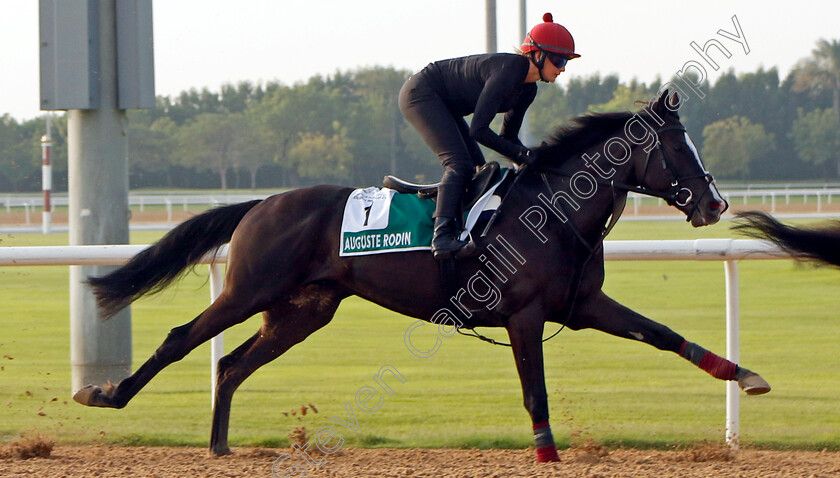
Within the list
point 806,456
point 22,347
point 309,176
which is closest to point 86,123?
point 22,347

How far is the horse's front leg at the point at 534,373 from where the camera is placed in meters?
3.53

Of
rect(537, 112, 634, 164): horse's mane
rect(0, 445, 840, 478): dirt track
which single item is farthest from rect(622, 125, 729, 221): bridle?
rect(0, 445, 840, 478): dirt track

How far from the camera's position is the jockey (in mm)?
3666

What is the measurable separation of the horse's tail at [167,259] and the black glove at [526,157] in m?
1.19

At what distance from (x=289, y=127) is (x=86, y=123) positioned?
10.6 m

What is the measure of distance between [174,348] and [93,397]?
14.9 inches

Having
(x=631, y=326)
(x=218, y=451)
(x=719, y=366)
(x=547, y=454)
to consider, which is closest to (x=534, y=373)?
(x=547, y=454)

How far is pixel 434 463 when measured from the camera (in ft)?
12.4

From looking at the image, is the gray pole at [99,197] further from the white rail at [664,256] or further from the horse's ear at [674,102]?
the horse's ear at [674,102]

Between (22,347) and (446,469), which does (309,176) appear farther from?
(446,469)

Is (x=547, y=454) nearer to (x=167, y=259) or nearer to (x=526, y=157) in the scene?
(x=526, y=157)

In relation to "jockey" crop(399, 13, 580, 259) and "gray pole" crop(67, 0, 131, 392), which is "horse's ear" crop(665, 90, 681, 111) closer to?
"jockey" crop(399, 13, 580, 259)

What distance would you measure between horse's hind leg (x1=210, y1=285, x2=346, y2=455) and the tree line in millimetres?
8946

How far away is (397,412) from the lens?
16.2 ft
